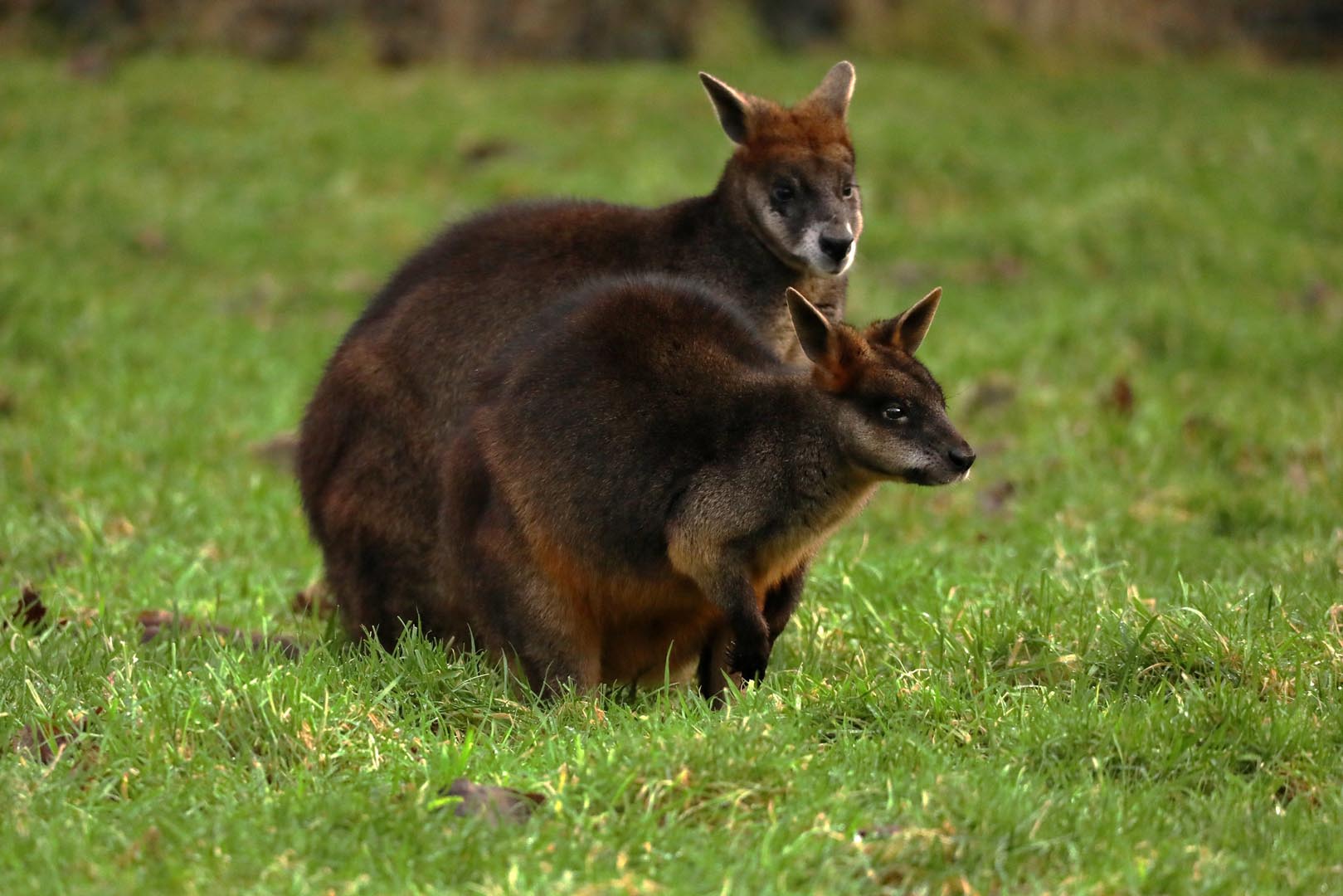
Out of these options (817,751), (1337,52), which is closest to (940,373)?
(817,751)

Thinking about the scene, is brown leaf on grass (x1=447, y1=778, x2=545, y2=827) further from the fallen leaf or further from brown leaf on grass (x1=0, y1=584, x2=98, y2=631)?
brown leaf on grass (x1=0, y1=584, x2=98, y2=631)

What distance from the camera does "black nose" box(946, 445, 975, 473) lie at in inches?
176

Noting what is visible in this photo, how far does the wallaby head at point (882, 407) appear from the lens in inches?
177

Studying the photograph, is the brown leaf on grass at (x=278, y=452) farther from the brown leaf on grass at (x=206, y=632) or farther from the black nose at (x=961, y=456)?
the black nose at (x=961, y=456)

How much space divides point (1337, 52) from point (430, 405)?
15448mm

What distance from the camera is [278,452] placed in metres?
8.15

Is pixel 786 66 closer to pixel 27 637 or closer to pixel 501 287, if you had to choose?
pixel 501 287

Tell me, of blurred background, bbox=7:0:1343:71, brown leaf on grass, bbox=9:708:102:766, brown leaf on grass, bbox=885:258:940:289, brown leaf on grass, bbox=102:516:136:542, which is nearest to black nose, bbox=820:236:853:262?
brown leaf on grass, bbox=9:708:102:766

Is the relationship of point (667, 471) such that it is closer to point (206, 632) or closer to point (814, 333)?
point (814, 333)

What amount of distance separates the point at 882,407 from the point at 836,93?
1998mm

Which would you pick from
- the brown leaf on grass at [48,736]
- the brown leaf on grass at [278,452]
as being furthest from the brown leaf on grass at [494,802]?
the brown leaf on grass at [278,452]

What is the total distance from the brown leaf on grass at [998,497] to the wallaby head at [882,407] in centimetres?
280

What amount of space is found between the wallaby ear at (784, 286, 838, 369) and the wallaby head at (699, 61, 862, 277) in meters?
1.06

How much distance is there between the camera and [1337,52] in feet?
59.6
